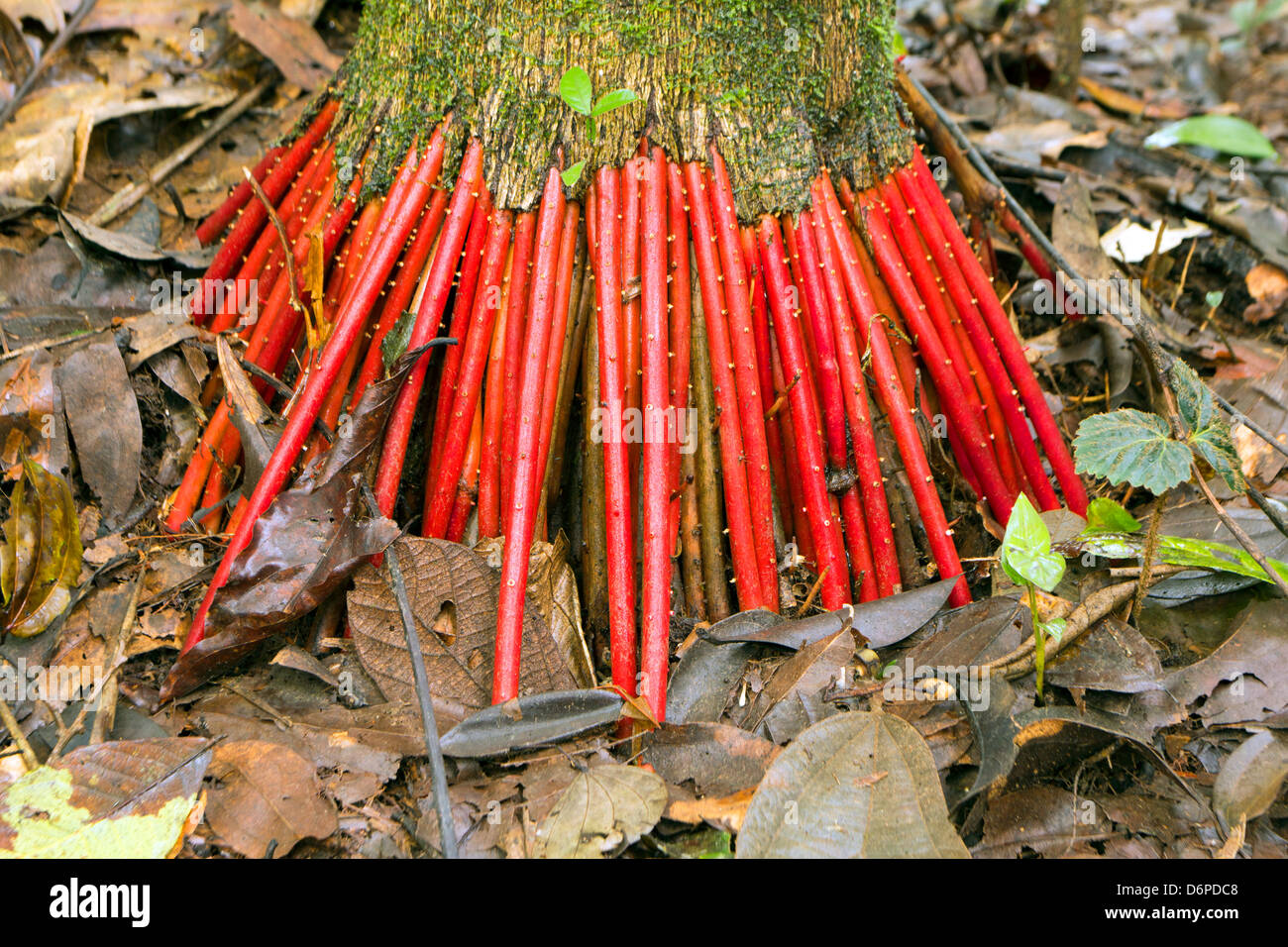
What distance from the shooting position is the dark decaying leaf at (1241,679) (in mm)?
2207

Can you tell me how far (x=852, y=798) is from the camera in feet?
6.21

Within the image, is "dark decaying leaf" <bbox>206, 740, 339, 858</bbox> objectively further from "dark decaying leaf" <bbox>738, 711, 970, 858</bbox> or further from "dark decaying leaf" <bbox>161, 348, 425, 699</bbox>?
"dark decaying leaf" <bbox>738, 711, 970, 858</bbox>

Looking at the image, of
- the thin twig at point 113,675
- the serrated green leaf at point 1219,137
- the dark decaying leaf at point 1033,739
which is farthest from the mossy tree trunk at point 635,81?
the serrated green leaf at point 1219,137

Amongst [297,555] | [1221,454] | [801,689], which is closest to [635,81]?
[297,555]

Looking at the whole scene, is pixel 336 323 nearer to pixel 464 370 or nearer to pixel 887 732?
pixel 464 370

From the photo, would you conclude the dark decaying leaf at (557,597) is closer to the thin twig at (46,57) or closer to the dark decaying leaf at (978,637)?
the dark decaying leaf at (978,637)

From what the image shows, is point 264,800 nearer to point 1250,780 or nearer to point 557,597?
point 557,597

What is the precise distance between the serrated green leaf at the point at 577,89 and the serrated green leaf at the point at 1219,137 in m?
2.97

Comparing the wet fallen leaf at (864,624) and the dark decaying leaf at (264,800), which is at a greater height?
the wet fallen leaf at (864,624)

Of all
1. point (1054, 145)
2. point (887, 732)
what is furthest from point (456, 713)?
point (1054, 145)

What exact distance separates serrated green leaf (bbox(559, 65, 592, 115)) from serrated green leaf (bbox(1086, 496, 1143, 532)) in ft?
5.32

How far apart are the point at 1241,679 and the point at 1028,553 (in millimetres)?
688
